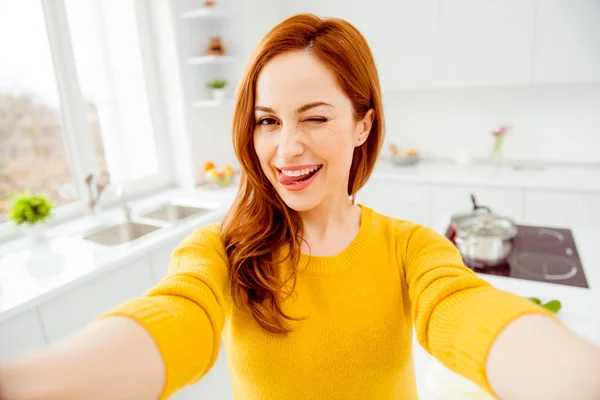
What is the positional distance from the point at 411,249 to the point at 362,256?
97 millimetres

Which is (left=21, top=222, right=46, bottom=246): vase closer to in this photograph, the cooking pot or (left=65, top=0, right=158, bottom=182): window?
(left=65, top=0, right=158, bottom=182): window

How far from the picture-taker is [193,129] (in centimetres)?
289

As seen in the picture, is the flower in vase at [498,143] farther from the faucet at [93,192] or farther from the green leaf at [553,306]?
the faucet at [93,192]

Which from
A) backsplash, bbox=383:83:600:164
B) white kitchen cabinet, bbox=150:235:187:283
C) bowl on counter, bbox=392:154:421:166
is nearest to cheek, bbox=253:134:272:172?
white kitchen cabinet, bbox=150:235:187:283

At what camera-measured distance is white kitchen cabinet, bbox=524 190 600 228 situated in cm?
238

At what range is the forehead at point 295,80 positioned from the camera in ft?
2.33

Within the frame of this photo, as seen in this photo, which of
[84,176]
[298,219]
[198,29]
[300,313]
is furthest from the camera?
[198,29]

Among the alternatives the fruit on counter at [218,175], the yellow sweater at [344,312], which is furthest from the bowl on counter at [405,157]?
the yellow sweater at [344,312]

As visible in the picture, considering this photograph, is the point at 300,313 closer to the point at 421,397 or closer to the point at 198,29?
the point at 421,397

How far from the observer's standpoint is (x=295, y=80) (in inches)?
27.9

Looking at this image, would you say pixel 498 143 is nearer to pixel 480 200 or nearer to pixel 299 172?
pixel 480 200

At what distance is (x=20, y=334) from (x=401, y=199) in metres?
2.30

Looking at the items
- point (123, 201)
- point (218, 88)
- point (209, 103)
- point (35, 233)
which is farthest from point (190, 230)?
point (218, 88)

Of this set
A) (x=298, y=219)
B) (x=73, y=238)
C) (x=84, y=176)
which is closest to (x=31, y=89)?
(x=84, y=176)
